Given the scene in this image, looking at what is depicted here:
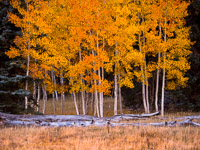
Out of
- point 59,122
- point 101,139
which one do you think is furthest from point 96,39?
point 101,139

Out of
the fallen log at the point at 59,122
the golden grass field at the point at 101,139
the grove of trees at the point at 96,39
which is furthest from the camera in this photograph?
the grove of trees at the point at 96,39

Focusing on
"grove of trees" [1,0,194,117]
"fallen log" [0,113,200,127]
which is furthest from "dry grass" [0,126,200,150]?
"grove of trees" [1,0,194,117]

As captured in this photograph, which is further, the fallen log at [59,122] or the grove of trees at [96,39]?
the grove of trees at [96,39]

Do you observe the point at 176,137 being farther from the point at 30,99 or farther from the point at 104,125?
the point at 30,99

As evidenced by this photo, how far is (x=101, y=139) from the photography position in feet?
24.9

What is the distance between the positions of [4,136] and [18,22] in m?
8.77

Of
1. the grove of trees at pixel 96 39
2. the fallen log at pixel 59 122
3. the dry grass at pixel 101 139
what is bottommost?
the dry grass at pixel 101 139

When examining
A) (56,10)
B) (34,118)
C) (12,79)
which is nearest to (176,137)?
(34,118)

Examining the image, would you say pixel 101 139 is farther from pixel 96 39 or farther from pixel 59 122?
pixel 96 39

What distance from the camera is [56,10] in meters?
20.4

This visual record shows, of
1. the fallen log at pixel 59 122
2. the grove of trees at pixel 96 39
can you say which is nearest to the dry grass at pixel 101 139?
the fallen log at pixel 59 122

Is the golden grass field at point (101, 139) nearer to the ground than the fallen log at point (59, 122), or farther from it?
nearer to the ground

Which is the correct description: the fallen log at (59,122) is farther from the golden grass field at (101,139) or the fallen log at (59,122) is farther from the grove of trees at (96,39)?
the grove of trees at (96,39)

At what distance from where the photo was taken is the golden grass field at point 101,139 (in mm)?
6836
